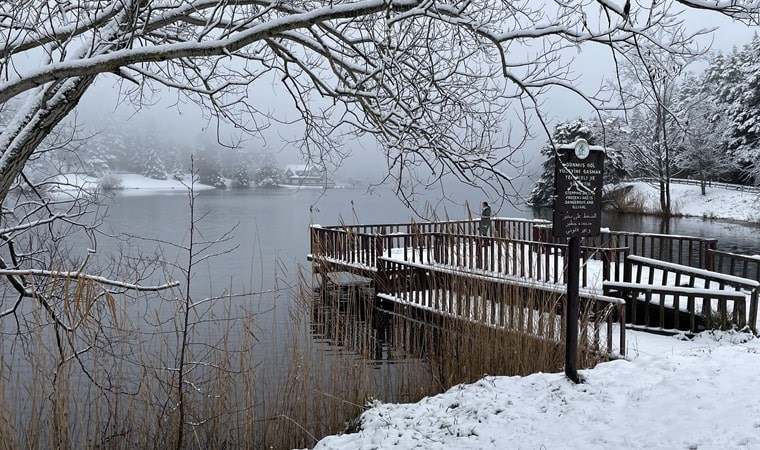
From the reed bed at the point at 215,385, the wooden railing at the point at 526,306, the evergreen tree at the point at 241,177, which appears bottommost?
the reed bed at the point at 215,385

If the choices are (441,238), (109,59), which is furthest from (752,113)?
(109,59)

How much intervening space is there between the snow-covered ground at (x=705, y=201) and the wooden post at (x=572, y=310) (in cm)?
2877

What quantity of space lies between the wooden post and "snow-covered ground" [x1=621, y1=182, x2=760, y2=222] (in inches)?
1133

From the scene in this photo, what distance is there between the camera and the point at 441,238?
1127 centimetres

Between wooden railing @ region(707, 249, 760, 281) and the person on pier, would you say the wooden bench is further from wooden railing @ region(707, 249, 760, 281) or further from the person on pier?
the person on pier

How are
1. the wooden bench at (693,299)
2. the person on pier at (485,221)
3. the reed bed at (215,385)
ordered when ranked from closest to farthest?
1. the reed bed at (215,385)
2. the wooden bench at (693,299)
3. the person on pier at (485,221)

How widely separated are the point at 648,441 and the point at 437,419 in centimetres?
162

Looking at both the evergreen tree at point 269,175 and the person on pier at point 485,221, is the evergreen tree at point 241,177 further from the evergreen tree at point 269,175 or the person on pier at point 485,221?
the person on pier at point 485,221

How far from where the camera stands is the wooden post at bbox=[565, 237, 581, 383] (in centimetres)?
534

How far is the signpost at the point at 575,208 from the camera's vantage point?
16.9ft

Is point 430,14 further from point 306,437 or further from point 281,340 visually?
point 281,340

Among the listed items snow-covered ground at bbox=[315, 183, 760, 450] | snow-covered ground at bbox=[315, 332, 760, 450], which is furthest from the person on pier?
snow-covered ground at bbox=[315, 332, 760, 450]

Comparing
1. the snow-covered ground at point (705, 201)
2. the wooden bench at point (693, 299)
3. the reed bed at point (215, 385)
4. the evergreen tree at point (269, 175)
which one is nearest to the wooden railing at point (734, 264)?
the wooden bench at point (693, 299)

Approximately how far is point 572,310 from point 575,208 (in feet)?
3.13
